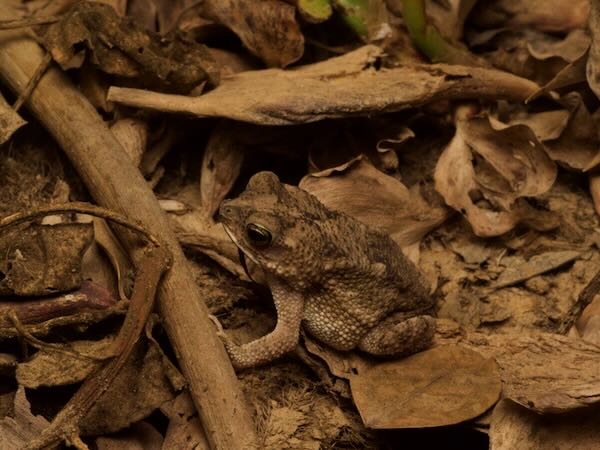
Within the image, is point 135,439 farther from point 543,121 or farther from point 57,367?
point 543,121

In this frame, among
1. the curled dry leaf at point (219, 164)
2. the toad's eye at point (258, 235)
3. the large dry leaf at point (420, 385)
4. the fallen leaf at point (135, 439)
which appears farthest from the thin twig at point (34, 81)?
the large dry leaf at point (420, 385)

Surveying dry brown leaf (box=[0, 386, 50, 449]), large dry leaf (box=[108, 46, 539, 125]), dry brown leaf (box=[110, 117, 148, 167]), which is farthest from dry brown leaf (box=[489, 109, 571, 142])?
dry brown leaf (box=[0, 386, 50, 449])

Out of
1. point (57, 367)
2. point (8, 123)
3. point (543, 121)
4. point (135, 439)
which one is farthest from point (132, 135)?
point (543, 121)

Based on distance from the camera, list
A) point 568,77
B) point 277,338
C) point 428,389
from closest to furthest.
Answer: point 428,389 → point 277,338 → point 568,77

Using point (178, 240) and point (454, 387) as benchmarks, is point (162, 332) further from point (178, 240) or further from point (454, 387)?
point (454, 387)

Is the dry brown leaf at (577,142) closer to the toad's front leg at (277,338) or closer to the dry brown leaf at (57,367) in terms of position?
the toad's front leg at (277,338)

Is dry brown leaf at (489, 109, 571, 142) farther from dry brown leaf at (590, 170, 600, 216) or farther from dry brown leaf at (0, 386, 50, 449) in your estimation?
dry brown leaf at (0, 386, 50, 449)

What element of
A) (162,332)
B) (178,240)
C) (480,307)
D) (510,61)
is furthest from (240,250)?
(510,61)
